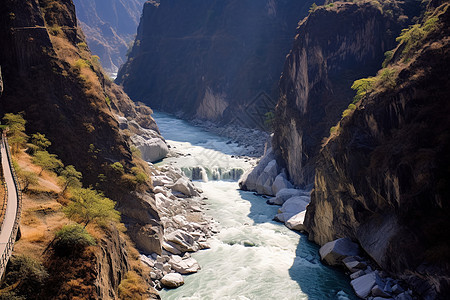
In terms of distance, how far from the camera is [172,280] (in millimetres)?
21141

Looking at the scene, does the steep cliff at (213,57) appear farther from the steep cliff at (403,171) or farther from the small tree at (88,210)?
the small tree at (88,210)

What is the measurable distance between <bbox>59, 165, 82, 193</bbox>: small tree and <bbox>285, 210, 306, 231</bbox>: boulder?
17.6m

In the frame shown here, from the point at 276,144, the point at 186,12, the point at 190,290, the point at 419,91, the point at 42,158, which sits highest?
the point at 186,12

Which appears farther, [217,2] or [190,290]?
[217,2]

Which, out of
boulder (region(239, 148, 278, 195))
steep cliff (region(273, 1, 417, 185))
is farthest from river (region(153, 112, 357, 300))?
steep cliff (region(273, 1, 417, 185))

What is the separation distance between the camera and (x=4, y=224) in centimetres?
1272

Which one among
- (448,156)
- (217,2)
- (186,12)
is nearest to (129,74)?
(186,12)

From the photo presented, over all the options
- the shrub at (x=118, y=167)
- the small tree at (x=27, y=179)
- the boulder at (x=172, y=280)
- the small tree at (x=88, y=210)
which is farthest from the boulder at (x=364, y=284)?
the small tree at (x=27, y=179)

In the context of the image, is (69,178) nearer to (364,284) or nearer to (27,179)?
(27,179)

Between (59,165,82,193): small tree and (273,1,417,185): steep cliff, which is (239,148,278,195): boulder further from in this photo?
(59,165,82,193): small tree

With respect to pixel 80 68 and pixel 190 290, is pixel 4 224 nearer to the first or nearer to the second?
pixel 190 290

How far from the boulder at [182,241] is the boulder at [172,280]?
3888mm

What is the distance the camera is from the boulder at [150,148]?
49.0 metres

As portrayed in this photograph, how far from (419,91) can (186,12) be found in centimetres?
Result: 11292
